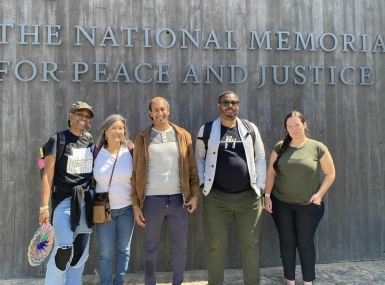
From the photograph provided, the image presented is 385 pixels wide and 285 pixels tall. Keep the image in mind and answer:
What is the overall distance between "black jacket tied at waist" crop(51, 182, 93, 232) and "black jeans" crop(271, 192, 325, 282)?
6.17ft

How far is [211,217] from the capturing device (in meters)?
3.43

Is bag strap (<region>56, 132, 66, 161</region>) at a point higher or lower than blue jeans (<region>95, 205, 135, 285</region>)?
higher

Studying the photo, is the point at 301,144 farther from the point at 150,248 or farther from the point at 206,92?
the point at 150,248

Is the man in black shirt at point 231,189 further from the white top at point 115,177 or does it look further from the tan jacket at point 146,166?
the white top at point 115,177

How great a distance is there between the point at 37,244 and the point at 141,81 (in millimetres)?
2135

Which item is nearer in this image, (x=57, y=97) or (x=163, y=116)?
(x=163, y=116)

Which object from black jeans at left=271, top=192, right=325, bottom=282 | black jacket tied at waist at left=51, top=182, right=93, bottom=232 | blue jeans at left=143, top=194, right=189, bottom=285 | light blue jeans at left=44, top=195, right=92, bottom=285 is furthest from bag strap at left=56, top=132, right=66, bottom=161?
black jeans at left=271, top=192, right=325, bottom=282

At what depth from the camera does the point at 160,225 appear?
3316mm

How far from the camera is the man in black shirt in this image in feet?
11.0

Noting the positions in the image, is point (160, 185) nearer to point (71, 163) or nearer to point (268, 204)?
point (71, 163)

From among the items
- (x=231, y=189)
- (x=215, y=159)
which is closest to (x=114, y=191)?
(x=215, y=159)

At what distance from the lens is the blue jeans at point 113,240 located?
3240mm

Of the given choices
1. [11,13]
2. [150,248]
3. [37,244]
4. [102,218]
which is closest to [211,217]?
[150,248]

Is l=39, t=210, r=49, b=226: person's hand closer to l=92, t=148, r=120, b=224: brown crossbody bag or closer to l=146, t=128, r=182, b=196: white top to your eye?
l=92, t=148, r=120, b=224: brown crossbody bag
